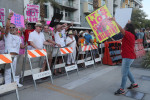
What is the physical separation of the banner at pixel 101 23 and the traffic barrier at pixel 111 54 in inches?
44.9

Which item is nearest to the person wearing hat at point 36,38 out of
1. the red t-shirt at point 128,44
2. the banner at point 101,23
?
the banner at point 101,23

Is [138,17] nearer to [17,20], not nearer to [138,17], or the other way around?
[138,17]

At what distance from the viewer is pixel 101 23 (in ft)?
21.1

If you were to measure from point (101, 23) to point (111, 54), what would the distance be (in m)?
2.03

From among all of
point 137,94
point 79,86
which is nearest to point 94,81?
point 79,86

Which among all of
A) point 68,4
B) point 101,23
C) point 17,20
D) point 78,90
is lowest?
point 78,90

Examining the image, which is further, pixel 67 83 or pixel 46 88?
pixel 67 83

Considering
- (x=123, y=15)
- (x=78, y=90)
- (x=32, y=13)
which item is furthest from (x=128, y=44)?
(x=32, y=13)

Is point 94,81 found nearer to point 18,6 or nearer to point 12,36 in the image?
point 12,36

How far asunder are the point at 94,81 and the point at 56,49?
197 centimetres

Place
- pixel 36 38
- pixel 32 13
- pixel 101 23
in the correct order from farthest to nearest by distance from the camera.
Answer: pixel 32 13 → pixel 101 23 → pixel 36 38

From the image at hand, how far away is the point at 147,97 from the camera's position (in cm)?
352

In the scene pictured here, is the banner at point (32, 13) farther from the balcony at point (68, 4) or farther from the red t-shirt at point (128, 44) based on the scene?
the balcony at point (68, 4)

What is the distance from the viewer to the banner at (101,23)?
6.32m
